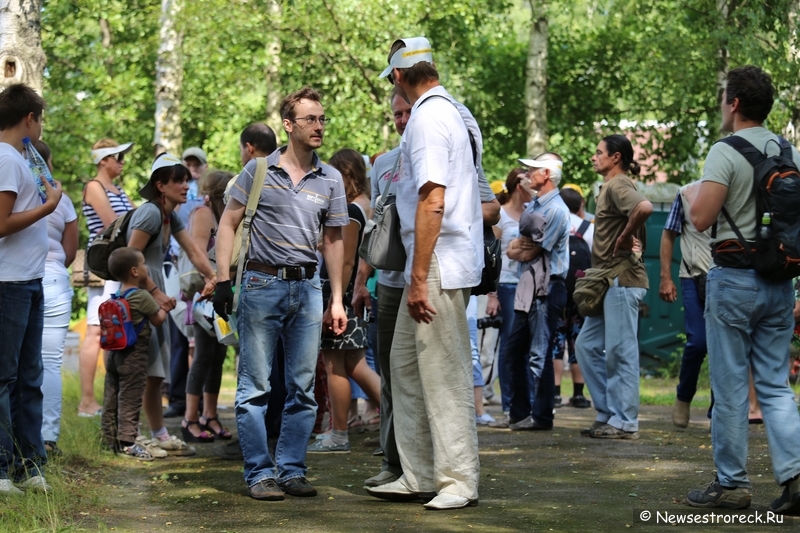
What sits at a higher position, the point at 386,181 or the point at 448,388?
the point at 386,181

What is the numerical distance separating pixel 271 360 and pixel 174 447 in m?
2.26

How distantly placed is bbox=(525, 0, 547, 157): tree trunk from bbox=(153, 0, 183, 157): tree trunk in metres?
6.37

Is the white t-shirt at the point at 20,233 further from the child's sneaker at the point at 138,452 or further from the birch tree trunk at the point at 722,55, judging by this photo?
the birch tree trunk at the point at 722,55

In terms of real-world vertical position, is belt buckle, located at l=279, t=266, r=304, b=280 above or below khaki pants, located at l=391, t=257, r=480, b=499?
above

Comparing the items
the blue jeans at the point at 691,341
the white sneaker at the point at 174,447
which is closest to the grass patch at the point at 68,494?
the white sneaker at the point at 174,447

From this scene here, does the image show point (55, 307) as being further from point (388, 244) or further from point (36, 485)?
point (388, 244)

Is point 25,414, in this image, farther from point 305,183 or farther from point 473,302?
A: point 473,302

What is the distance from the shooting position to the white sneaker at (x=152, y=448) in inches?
324

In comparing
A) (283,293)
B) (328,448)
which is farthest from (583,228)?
(283,293)

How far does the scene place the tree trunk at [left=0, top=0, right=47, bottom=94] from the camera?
8828 mm

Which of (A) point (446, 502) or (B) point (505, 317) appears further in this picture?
(B) point (505, 317)

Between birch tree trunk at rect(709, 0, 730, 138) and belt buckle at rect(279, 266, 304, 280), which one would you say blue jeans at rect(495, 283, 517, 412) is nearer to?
belt buckle at rect(279, 266, 304, 280)

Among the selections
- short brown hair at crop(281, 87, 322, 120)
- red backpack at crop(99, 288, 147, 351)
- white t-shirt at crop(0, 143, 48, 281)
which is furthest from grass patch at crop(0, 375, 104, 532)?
short brown hair at crop(281, 87, 322, 120)

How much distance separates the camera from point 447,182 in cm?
590
